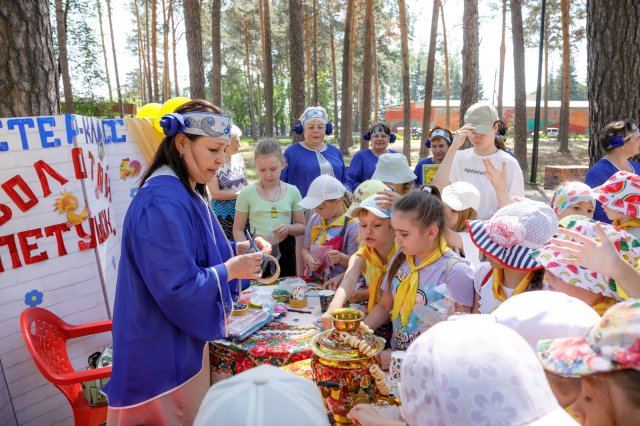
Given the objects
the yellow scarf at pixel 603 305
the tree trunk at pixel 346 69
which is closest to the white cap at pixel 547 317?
the yellow scarf at pixel 603 305

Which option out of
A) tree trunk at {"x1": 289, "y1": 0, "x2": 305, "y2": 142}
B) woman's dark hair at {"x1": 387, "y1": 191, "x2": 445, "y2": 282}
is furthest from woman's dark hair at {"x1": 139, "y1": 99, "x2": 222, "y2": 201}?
tree trunk at {"x1": 289, "y1": 0, "x2": 305, "y2": 142}

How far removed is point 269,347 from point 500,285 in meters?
1.20

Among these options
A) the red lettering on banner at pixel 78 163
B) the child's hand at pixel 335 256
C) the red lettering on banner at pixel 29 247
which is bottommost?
the child's hand at pixel 335 256

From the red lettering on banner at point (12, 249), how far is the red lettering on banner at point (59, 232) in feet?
0.67

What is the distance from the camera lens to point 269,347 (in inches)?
90.7

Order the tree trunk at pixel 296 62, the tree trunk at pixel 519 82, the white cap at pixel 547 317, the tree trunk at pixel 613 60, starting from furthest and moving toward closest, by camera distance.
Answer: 1. the tree trunk at pixel 519 82
2. the tree trunk at pixel 296 62
3. the tree trunk at pixel 613 60
4. the white cap at pixel 547 317

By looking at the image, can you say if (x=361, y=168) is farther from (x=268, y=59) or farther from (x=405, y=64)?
(x=268, y=59)

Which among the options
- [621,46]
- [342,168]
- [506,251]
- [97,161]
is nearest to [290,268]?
[342,168]

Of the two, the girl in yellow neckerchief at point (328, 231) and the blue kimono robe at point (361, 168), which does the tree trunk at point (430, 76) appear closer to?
the blue kimono robe at point (361, 168)

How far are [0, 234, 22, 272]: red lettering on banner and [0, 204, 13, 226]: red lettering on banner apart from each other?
91mm

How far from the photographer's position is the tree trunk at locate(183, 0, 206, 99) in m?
9.48

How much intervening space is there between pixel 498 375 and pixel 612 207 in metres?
2.40

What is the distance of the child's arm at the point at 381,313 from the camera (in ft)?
8.00

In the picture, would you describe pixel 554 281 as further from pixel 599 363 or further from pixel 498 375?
pixel 498 375
